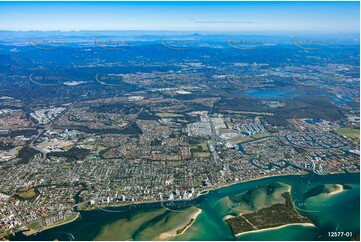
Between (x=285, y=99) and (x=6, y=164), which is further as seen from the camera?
(x=285, y=99)

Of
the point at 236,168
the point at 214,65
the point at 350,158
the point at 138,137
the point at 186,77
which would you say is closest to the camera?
the point at 236,168

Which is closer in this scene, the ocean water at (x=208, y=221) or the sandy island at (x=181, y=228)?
the sandy island at (x=181, y=228)

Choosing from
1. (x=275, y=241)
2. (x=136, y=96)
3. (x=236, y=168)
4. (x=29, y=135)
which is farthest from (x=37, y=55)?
(x=275, y=241)

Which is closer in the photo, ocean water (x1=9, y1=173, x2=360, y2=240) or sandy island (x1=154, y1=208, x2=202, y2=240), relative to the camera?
sandy island (x1=154, y1=208, x2=202, y2=240)

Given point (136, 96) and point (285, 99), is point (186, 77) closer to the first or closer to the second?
point (136, 96)

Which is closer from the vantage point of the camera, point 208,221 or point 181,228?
point 181,228

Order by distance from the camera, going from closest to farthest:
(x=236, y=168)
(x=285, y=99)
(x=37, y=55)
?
(x=236, y=168) → (x=285, y=99) → (x=37, y=55)

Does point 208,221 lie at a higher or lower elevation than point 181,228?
lower
